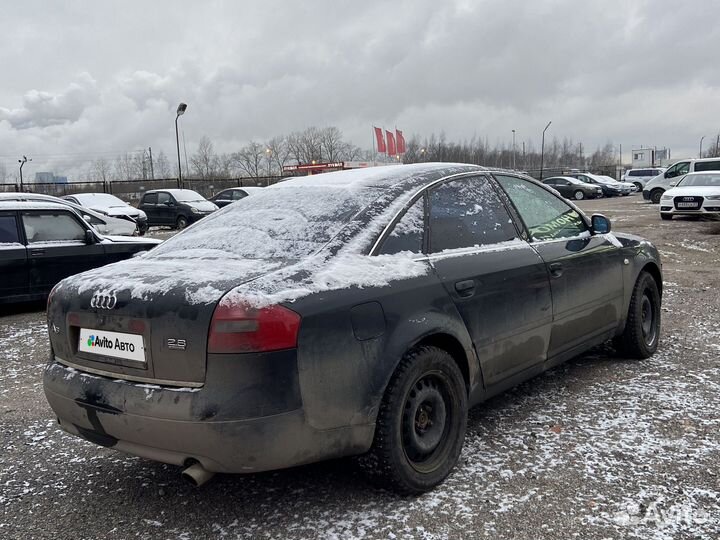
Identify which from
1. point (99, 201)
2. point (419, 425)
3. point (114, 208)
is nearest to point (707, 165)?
point (114, 208)

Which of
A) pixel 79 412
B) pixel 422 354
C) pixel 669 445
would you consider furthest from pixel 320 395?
pixel 669 445

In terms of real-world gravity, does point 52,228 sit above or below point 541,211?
below

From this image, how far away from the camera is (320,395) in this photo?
2531 mm

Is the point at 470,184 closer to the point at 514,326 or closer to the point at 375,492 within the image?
the point at 514,326

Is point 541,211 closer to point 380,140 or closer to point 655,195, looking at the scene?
point 655,195

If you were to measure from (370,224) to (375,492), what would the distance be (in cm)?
129

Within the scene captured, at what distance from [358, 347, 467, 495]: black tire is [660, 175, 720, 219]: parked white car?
50.2ft

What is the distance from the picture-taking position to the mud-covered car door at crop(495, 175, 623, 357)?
394cm

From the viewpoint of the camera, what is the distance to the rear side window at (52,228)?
7938 mm

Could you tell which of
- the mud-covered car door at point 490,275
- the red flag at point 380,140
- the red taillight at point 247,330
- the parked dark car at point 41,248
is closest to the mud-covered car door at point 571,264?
the mud-covered car door at point 490,275

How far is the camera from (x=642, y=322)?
4.98 m

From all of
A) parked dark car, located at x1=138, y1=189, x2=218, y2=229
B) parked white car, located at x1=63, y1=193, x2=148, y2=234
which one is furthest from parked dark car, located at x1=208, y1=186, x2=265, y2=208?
parked white car, located at x1=63, y1=193, x2=148, y2=234

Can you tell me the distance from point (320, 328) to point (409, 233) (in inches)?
34.3

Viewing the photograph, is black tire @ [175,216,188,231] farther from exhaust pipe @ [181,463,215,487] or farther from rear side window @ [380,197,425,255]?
exhaust pipe @ [181,463,215,487]
